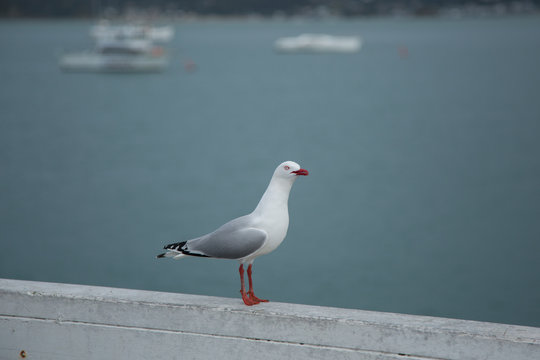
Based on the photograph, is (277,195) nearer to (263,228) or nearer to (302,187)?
(263,228)

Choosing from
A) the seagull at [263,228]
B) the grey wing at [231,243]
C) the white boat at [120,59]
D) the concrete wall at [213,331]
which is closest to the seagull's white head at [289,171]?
the seagull at [263,228]

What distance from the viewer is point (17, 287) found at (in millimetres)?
4629

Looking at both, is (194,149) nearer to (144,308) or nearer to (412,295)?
(412,295)

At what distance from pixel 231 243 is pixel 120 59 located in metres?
77.2

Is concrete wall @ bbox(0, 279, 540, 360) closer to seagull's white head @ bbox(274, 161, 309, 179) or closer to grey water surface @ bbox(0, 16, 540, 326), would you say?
seagull's white head @ bbox(274, 161, 309, 179)

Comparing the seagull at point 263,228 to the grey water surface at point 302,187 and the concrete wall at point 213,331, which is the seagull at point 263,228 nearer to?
the concrete wall at point 213,331

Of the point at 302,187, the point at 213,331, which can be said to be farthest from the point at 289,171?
the point at 302,187

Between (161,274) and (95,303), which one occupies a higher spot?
(95,303)

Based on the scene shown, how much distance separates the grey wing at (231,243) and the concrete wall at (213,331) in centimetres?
35

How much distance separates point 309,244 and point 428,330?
19.3 metres

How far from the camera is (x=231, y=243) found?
4.84 metres

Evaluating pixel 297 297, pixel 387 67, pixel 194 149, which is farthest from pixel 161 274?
pixel 387 67

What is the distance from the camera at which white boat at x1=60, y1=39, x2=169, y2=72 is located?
257 feet

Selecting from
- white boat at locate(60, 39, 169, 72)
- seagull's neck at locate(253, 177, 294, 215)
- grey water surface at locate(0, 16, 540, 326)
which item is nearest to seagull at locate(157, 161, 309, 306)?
seagull's neck at locate(253, 177, 294, 215)
